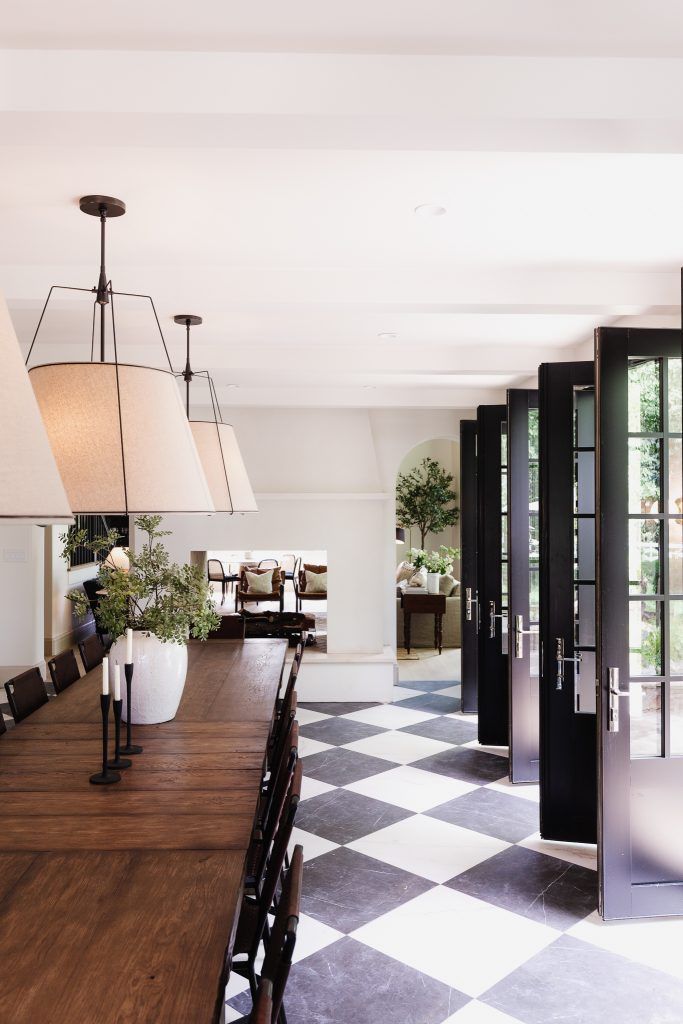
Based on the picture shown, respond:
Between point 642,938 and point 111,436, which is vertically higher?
point 111,436

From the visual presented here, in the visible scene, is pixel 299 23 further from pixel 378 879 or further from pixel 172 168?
pixel 378 879

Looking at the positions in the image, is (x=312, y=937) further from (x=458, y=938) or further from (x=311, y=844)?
(x=311, y=844)

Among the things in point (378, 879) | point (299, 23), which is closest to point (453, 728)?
point (378, 879)

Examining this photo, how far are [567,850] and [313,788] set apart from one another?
1.49 metres

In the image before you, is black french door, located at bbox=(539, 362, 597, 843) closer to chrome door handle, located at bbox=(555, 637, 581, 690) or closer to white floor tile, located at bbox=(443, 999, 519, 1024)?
chrome door handle, located at bbox=(555, 637, 581, 690)

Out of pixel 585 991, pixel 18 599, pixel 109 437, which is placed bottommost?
pixel 585 991

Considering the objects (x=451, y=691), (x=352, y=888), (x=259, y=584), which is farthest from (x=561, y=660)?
(x=259, y=584)

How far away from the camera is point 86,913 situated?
1491 mm

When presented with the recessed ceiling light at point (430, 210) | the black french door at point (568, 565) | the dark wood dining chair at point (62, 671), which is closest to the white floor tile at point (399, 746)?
the black french door at point (568, 565)

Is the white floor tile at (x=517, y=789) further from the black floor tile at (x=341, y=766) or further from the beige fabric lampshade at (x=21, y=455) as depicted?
the beige fabric lampshade at (x=21, y=455)

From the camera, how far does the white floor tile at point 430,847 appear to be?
3.57 meters

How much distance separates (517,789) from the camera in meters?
4.59

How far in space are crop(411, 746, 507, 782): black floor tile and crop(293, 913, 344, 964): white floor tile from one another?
6.15 feet

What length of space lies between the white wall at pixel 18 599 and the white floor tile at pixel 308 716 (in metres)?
3.03
